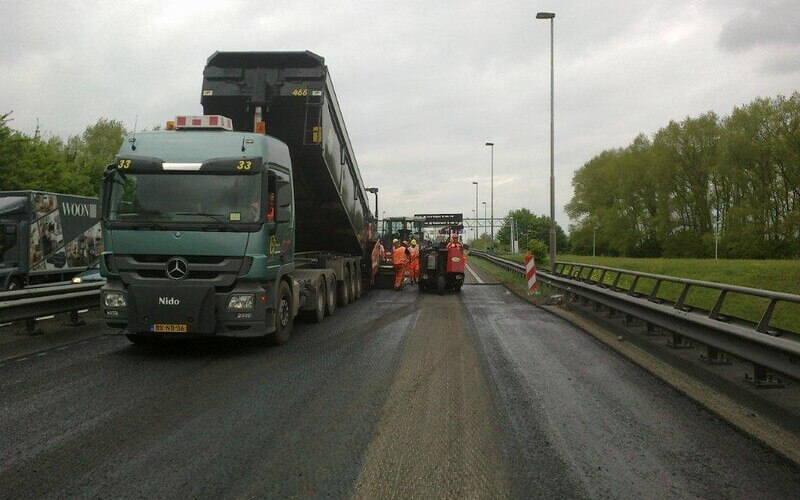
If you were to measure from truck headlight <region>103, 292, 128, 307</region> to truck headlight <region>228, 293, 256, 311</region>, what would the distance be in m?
1.35

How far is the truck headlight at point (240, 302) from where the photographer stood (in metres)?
8.38

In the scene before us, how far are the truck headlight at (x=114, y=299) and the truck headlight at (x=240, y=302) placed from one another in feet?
4.44

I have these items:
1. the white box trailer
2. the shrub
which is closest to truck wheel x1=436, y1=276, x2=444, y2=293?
the white box trailer

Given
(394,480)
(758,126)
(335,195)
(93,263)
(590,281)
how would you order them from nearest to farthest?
(394,480) < (335,195) < (590,281) < (93,263) < (758,126)

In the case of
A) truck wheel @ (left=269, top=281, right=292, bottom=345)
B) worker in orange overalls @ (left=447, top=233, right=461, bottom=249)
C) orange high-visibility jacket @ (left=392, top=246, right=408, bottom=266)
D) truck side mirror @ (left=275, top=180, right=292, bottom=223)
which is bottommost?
truck wheel @ (left=269, top=281, right=292, bottom=345)

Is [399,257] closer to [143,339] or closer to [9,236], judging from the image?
[9,236]

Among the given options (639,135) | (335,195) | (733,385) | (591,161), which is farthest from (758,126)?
(733,385)

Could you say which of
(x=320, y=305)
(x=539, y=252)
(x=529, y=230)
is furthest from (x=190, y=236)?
(x=529, y=230)

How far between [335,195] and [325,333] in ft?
11.3

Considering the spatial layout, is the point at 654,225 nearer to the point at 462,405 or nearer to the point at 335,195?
the point at 335,195

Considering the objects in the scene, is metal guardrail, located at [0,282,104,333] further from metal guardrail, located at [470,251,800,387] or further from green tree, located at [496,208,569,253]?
green tree, located at [496,208,569,253]

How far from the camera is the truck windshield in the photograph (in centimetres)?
843

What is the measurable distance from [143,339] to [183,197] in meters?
2.36

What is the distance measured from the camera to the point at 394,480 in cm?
405
